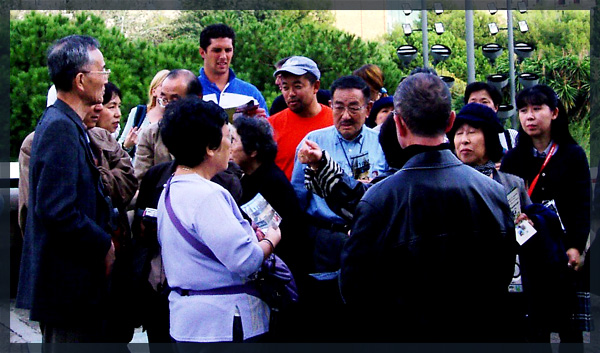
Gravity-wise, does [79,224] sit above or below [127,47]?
below

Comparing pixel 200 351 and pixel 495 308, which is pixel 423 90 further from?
pixel 200 351

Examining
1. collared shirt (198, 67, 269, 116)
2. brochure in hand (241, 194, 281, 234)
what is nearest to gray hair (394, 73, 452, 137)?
brochure in hand (241, 194, 281, 234)

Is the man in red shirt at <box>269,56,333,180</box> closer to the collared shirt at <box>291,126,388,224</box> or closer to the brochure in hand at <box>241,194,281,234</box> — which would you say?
the collared shirt at <box>291,126,388,224</box>

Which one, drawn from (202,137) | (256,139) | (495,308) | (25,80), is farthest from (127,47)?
(495,308)

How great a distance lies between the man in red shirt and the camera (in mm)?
5582

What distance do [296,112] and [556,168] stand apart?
1.85 m

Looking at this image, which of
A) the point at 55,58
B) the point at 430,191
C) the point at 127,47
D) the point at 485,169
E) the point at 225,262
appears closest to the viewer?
the point at 430,191

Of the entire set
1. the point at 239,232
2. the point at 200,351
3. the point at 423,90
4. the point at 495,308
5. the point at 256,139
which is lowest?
the point at 200,351

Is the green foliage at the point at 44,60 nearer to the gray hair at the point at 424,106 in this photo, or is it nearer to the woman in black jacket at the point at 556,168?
the woman in black jacket at the point at 556,168

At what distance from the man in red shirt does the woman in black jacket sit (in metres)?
1.39

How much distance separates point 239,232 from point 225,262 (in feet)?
0.46

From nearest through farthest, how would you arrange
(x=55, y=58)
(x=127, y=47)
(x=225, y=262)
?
(x=225, y=262) → (x=55, y=58) → (x=127, y=47)

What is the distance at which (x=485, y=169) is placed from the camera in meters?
4.48

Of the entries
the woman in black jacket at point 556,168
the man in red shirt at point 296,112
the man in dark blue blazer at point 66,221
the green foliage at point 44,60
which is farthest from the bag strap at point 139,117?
the green foliage at point 44,60
